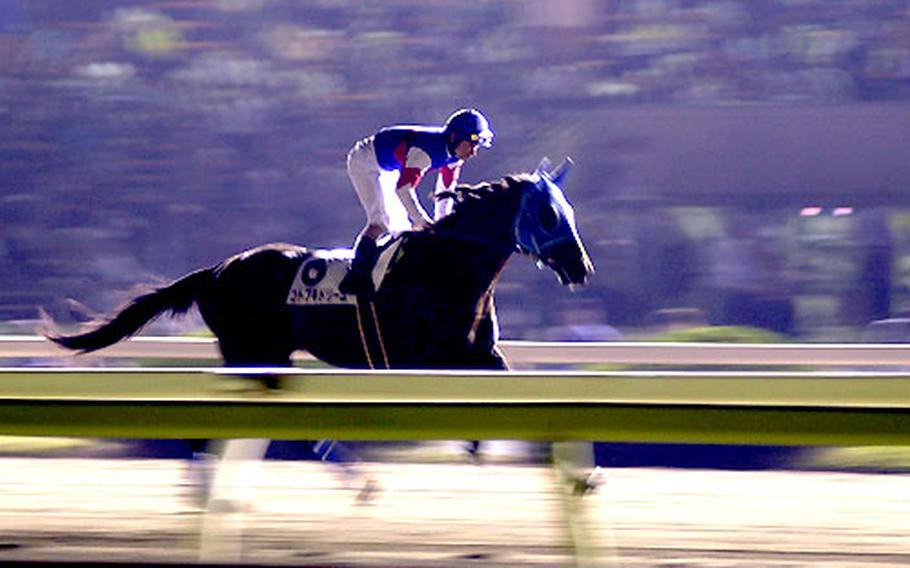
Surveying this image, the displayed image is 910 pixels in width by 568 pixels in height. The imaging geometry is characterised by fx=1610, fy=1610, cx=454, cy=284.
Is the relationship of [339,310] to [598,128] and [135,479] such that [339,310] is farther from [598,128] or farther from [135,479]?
[598,128]

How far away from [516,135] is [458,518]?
10842mm

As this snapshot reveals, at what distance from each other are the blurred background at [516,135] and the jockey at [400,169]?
6386 mm

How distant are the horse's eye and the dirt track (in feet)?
3.55

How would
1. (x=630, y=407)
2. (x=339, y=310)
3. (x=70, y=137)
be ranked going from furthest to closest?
1. (x=70, y=137)
2. (x=339, y=310)
3. (x=630, y=407)

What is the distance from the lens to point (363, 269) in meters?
6.89

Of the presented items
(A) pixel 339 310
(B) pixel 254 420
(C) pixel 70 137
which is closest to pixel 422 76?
(C) pixel 70 137

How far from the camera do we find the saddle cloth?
270 inches

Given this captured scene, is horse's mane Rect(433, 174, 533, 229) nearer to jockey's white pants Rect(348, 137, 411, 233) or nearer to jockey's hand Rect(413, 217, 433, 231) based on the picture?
jockey's hand Rect(413, 217, 433, 231)

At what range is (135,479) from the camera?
23.2 ft

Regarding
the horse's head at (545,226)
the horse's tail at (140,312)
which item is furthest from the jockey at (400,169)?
the horse's tail at (140,312)

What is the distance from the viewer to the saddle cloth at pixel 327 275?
6855 millimetres

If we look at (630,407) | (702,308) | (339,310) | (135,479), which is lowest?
(630,407)

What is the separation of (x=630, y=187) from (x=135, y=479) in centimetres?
869

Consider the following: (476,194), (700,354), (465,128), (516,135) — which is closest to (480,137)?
(465,128)
